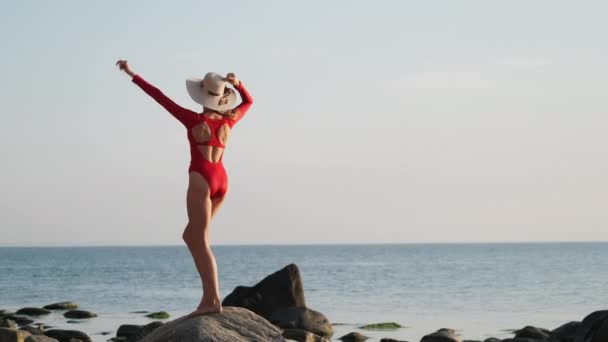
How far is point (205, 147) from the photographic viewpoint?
12.0 meters

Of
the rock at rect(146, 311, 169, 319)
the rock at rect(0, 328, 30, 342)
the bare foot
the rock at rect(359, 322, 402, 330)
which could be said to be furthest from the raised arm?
the rock at rect(146, 311, 169, 319)

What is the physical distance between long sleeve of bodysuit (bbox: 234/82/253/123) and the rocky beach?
234 cm

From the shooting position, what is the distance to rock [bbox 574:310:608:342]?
20531mm

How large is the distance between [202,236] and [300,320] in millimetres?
14715

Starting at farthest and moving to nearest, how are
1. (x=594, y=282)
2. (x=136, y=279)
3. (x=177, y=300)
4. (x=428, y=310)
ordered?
(x=136, y=279)
(x=594, y=282)
(x=177, y=300)
(x=428, y=310)

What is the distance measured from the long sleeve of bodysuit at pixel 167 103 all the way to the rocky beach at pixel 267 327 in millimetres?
2334

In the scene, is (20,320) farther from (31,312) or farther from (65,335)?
(65,335)

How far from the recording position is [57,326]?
35281 mm

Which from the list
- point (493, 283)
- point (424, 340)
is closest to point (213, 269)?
point (424, 340)

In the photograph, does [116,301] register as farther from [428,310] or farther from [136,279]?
[136,279]

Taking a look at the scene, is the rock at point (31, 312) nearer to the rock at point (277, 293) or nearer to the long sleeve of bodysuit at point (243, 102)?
the rock at point (277, 293)

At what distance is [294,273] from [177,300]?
25.6 metres

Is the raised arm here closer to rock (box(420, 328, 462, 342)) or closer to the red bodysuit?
the red bodysuit

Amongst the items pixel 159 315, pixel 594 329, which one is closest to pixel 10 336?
pixel 594 329
